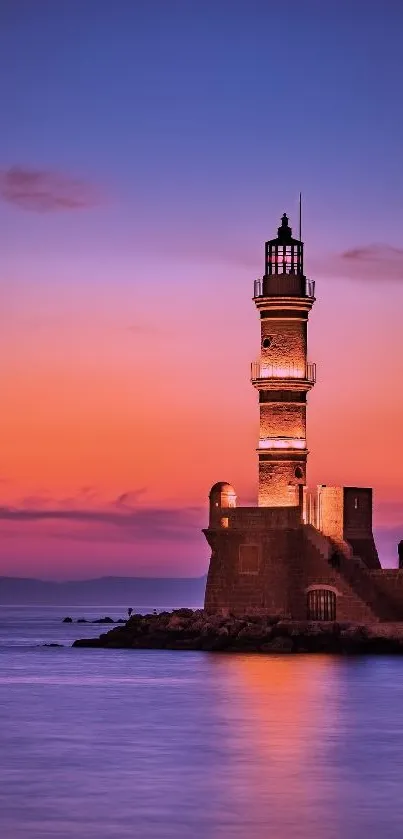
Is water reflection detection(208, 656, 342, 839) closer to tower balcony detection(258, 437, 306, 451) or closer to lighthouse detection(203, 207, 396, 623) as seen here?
lighthouse detection(203, 207, 396, 623)

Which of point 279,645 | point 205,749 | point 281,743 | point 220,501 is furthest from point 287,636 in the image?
point 205,749

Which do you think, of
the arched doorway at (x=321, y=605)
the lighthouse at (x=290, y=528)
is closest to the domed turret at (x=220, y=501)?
the lighthouse at (x=290, y=528)

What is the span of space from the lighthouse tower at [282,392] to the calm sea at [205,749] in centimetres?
554

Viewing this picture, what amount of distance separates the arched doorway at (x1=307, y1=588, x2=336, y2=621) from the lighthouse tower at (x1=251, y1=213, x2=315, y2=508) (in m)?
2.76

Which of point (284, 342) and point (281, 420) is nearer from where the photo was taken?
point (281, 420)

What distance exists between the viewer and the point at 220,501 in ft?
205

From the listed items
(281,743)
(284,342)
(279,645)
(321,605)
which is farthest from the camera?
(284,342)

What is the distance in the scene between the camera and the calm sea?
2928 cm

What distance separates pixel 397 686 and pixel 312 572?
8867 mm

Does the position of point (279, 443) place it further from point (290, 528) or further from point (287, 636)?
point (287, 636)

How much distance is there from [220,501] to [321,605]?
4597mm

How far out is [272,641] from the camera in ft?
196

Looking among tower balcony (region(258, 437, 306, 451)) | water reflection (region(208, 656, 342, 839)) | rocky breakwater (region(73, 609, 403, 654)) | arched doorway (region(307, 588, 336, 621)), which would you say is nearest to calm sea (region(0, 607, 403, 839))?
water reflection (region(208, 656, 342, 839))

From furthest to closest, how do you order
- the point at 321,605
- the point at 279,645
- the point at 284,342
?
the point at 284,342 → the point at 321,605 → the point at 279,645
